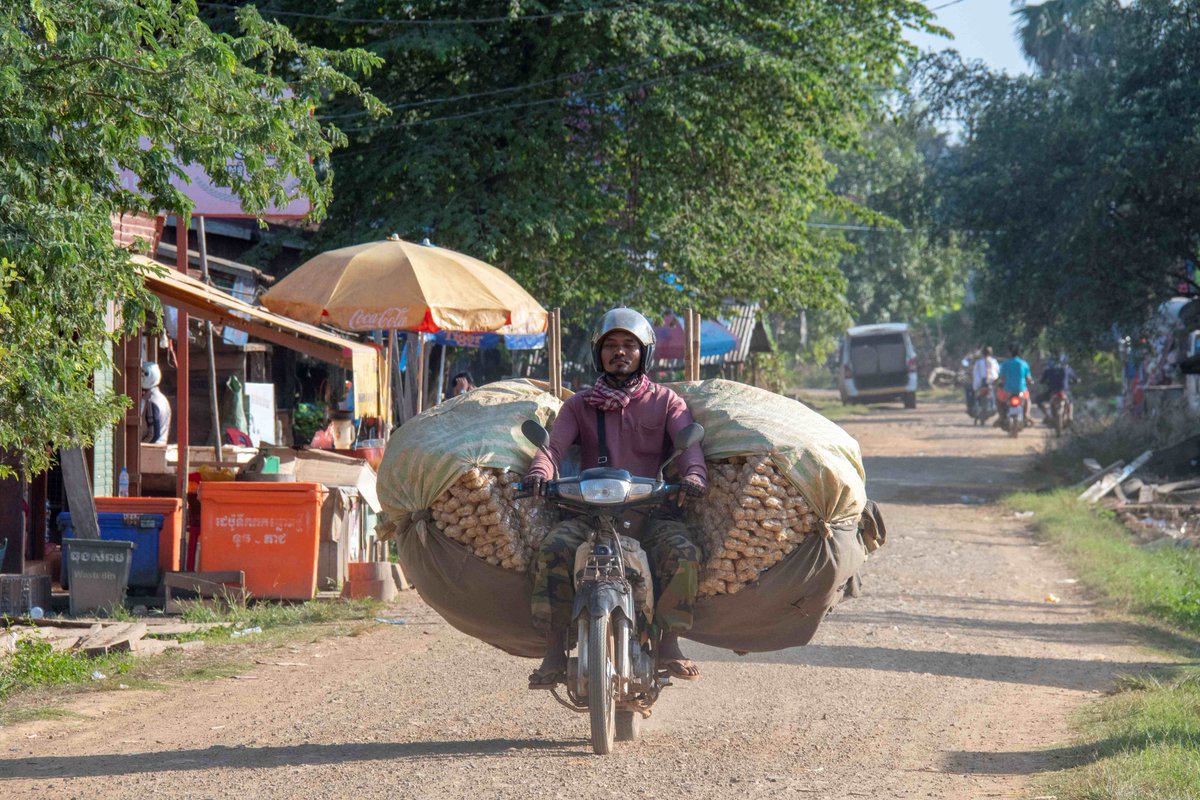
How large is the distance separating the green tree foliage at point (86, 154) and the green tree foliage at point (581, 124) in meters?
9.62

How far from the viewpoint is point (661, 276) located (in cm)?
1955

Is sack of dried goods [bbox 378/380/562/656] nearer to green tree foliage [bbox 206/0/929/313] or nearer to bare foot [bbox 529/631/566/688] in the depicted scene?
bare foot [bbox 529/631/566/688]

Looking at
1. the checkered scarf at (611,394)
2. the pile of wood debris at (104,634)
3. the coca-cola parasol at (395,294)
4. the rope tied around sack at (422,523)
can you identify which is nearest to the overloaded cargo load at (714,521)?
the rope tied around sack at (422,523)

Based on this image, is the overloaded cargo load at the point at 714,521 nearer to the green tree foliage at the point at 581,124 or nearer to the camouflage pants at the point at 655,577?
the camouflage pants at the point at 655,577

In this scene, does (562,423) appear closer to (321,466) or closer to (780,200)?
(321,466)

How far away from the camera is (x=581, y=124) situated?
19078 mm

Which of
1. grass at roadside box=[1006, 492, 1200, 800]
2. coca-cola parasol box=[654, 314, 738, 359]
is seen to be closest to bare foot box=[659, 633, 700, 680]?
grass at roadside box=[1006, 492, 1200, 800]

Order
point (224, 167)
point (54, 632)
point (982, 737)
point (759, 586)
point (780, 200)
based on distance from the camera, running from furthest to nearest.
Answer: point (780, 200), point (54, 632), point (224, 167), point (982, 737), point (759, 586)

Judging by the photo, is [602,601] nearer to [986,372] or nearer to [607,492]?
[607,492]

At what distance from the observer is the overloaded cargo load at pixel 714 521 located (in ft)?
19.7

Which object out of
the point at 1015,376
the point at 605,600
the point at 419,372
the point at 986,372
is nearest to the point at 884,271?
the point at 986,372

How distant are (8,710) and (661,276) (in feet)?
44.2

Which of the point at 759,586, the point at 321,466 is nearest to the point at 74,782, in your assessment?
the point at 759,586

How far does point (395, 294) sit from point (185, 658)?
12.0 ft
